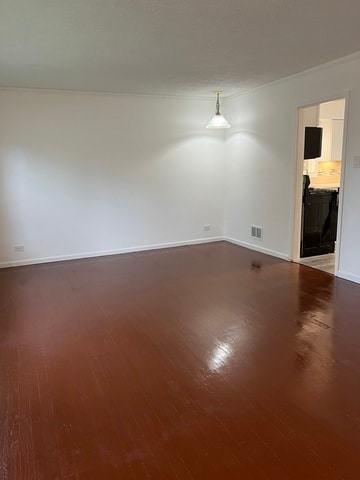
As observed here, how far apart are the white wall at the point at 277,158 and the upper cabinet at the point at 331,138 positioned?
1.67 m

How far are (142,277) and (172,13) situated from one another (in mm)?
2983

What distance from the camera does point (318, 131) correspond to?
534cm

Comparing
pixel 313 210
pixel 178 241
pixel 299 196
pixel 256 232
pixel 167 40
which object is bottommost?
pixel 178 241

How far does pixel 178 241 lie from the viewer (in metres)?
6.41

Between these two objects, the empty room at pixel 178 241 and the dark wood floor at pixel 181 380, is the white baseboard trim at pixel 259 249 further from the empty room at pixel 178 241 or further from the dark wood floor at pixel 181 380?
the dark wood floor at pixel 181 380

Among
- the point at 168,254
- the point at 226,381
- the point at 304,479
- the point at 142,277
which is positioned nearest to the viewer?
the point at 304,479

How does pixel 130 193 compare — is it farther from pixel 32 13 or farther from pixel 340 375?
pixel 340 375

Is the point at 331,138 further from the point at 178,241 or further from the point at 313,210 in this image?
the point at 178,241

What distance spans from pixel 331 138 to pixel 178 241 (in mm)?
3367

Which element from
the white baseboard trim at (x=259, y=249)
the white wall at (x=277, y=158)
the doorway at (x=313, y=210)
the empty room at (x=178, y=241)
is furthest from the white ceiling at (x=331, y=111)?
the white baseboard trim at (x=259, y=249)

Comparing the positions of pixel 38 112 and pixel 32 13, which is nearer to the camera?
pixel 32 13

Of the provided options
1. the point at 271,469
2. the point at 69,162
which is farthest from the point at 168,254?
the point at 271,469

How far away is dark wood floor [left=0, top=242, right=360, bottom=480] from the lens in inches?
71.2

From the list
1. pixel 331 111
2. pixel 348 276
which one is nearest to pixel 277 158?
pixel 348 276
